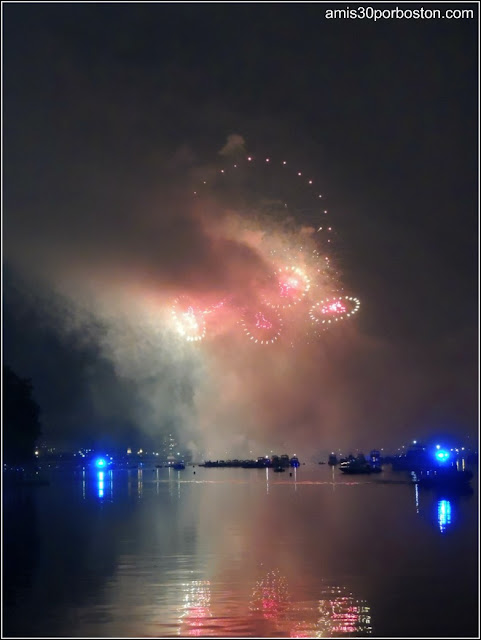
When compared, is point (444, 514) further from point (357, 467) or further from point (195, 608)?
point (357, 467)

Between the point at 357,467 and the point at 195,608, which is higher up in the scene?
the point at 195,608

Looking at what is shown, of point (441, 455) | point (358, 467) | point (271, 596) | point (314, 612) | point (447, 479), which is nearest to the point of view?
point (314, 612)

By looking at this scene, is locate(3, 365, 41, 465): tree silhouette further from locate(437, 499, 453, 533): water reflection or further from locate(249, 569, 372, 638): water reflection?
locate(249, 569, 372, 638): water reflection

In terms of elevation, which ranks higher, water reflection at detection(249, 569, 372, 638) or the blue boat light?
water reflection at detection(249, 569, 372, 638)

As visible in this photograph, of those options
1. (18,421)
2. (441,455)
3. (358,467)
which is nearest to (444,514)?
(441,455)

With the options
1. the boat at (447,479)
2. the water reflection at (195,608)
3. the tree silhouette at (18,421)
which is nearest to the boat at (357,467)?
the boat at (447,479)

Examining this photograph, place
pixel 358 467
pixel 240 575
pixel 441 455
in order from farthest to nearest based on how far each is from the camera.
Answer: pixel 358 467 → pixel 441 455 → pixel 240 575

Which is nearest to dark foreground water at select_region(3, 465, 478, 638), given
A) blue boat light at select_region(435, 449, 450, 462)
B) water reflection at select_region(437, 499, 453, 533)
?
water reflection at select_region(437, 499, 453, 533)
